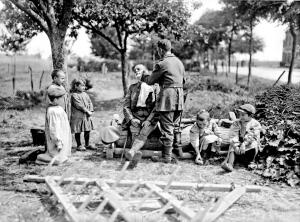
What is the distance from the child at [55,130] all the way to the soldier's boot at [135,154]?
1.18 meters

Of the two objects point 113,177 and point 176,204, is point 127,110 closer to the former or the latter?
point 113,177

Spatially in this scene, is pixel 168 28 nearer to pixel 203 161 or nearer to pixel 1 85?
pixel 203 161

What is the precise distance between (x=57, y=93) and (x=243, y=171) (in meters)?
3.60

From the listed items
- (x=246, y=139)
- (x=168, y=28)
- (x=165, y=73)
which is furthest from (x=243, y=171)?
(x=168, y=28)

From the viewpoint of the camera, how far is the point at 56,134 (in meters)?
6.24

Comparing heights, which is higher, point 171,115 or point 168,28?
point 168,28

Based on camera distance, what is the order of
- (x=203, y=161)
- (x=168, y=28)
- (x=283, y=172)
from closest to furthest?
(x=283, y=172) → (x=203, y=161) → (x=168, y=28)

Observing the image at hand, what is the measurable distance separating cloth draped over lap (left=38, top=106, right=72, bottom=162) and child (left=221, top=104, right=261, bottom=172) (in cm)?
292

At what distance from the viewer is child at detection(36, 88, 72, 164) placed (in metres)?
6.25

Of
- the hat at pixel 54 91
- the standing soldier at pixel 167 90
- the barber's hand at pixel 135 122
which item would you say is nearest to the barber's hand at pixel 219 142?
the standing soldier at pixel 167 90

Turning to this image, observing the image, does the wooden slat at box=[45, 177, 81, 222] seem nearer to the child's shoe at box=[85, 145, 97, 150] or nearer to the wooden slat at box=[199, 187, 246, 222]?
the wooden slat at box=[199, 187, 246, 222]

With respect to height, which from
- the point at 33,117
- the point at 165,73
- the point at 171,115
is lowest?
the point at 33,117

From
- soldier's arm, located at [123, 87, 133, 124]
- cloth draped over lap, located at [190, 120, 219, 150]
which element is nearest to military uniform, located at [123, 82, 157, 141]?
soldier's arm, located at [123, 87, 133, 124]

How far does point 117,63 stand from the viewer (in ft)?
111
